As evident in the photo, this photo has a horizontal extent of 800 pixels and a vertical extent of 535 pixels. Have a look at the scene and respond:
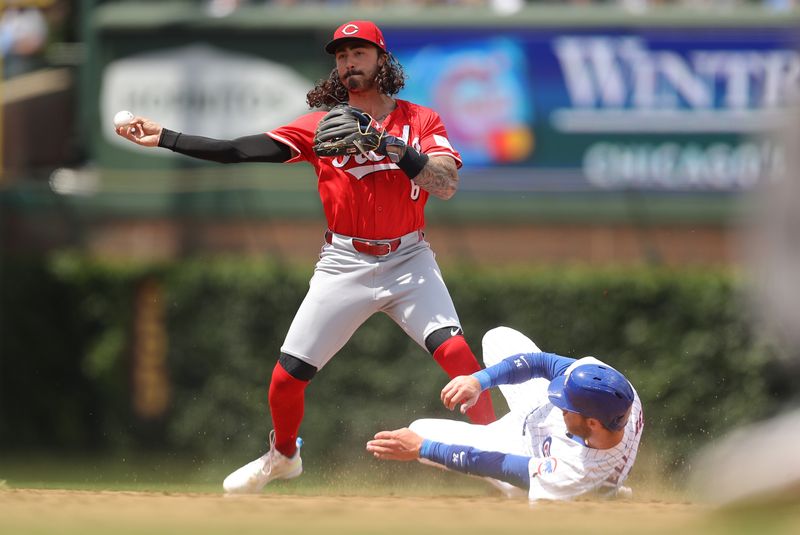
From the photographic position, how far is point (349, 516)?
5.79 m

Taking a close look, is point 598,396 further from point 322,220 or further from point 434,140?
point 322,220

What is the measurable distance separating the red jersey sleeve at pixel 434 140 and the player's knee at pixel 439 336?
2.78 ft

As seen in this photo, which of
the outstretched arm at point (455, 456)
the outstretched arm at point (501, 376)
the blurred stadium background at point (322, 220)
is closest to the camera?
the outstretched arm at point (501, 376)

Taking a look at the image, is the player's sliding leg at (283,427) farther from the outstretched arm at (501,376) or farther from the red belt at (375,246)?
the outstretched arm at (501,376)

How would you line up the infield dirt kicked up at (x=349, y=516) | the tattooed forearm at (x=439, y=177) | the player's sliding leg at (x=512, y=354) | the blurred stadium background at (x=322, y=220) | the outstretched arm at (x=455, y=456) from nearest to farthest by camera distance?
1. the infield dirt kicked up at (x=349, y=516)
2. the tattooed forearm at (x=439, y=177)
3. the outstretched arm at (x=455, y=456)
4. the player's sliding leg at (x=512, y=354)
5. the blurred stadium background at (x=322, y=220)

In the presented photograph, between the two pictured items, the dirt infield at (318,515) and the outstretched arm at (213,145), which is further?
the outstretched arm at (213,145)

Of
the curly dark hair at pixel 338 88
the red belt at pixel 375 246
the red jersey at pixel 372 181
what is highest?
the curly dark hair at pixel 338 88

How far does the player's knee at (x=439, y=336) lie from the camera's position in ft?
22.3

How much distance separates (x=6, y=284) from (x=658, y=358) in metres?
6.62

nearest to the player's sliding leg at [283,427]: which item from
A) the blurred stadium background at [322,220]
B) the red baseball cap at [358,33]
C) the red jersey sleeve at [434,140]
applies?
the red jersey sleeve at [434,140]

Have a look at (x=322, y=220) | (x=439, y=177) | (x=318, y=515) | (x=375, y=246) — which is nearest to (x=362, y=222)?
(x=375, y=246)

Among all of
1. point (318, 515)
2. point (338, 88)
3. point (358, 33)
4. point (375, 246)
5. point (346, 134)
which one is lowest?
point (318, 515)

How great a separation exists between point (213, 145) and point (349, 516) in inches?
81.2

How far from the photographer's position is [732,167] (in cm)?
1469
